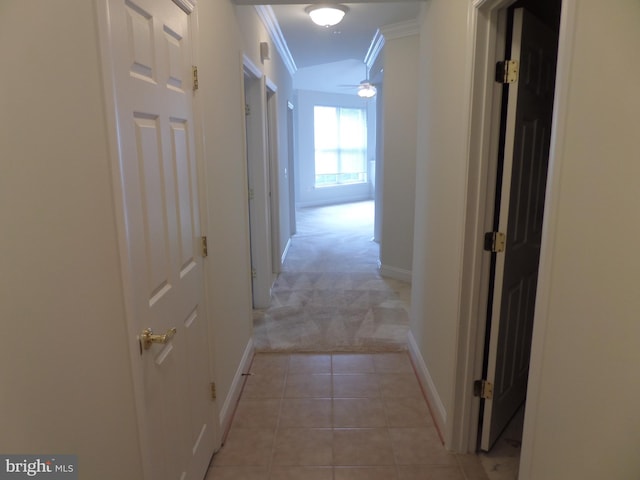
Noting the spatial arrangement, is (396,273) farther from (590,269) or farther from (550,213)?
(590,269)

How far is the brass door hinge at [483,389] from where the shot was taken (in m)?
2.18

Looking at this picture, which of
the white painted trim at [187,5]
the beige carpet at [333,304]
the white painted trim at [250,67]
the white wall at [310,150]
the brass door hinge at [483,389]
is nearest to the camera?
the white painted trim at [187,5]

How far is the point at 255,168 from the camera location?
12.8ft

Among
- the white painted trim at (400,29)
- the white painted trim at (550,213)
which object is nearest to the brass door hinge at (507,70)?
the white painted trim at (550,213)

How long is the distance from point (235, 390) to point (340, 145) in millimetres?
9095

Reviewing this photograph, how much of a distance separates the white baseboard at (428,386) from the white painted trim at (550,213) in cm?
107

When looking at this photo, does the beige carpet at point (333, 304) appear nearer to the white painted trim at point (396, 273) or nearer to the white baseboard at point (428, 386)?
the white painted trim at point (396, 273)

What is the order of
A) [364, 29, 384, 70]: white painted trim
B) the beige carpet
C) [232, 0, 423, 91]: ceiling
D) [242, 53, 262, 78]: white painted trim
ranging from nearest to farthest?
[242, 53, 262, 78]: white painted trim, the beige carpet, [232, 0, 423, 91]: ceiling, [364, 29, 384, 70]: white painted trim

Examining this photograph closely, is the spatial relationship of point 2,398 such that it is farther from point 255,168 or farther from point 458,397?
point 255,168

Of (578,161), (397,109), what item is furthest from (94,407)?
(397,109)

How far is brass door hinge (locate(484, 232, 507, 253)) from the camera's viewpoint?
6.67ft

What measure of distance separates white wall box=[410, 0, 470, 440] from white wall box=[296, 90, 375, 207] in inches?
287

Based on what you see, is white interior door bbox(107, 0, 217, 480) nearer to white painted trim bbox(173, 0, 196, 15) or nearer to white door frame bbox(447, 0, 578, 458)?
white painted trim bbox(173, 0, 196, 15)

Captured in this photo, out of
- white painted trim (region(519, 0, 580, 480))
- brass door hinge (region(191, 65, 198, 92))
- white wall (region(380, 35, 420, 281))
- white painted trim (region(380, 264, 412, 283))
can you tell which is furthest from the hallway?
brass door hinge (region(191, 65, 198, 92))
